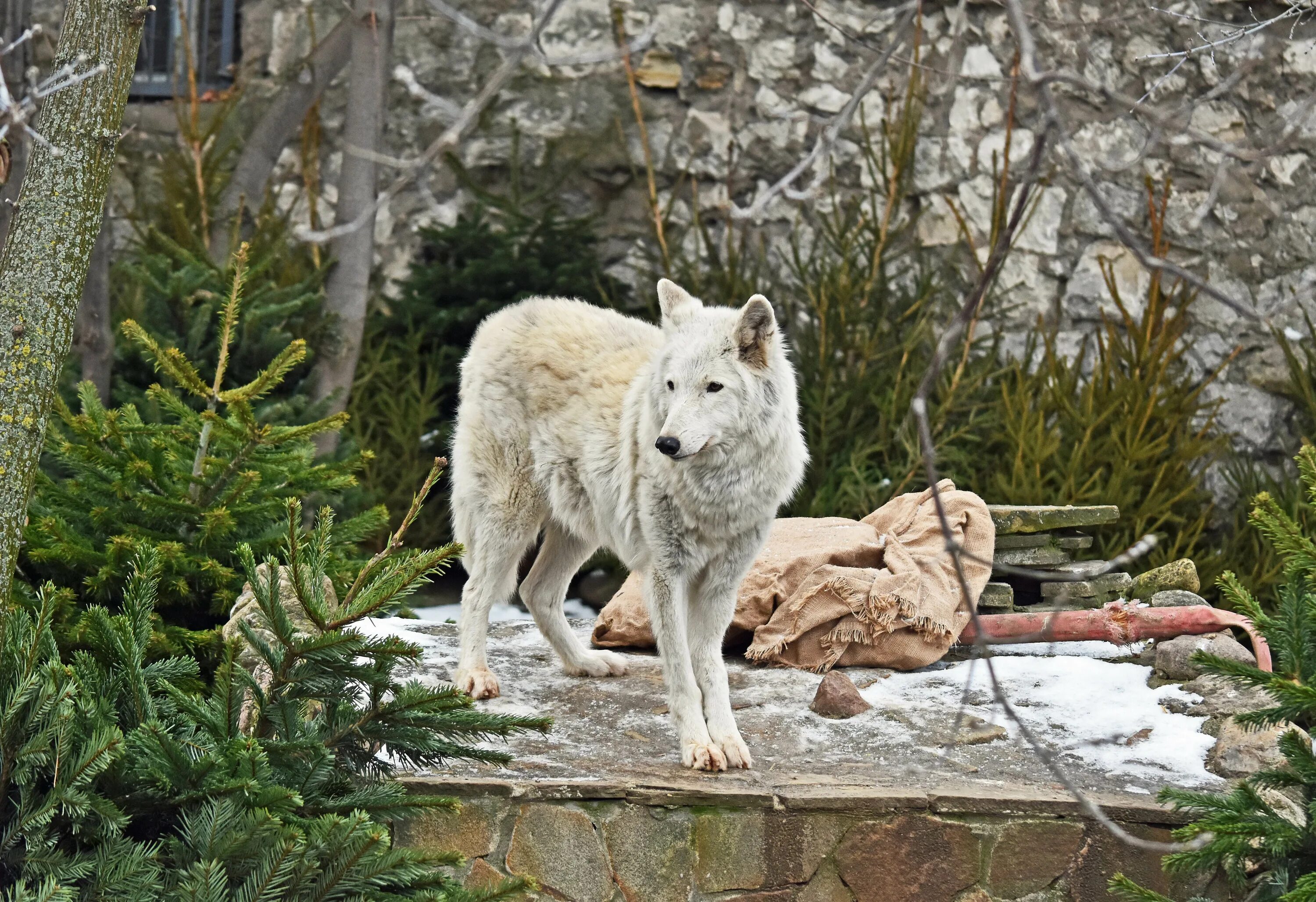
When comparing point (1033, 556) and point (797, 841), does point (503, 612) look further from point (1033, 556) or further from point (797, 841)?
point (797, 841)

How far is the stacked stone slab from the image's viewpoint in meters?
5.71

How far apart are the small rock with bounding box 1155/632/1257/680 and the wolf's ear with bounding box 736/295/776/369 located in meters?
2.05

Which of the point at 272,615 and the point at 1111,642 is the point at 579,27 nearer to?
the point at 1111,642

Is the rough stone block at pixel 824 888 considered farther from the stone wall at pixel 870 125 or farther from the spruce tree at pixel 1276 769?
the stone wall at pixel 870 125

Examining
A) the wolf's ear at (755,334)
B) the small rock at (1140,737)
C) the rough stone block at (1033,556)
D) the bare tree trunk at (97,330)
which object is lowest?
the small rock at (1140,737)

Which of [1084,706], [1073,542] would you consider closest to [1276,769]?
[1084,706]

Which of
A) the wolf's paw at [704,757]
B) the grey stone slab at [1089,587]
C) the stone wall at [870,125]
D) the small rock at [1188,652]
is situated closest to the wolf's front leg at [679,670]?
the wolf's paw at [704,757]

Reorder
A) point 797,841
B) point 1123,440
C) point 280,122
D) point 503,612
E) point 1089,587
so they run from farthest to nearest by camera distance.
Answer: point 503,612 → point 280,122 → point 1123,440 → point 1089,587 → point 797,841

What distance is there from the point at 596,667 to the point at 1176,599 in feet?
8.33

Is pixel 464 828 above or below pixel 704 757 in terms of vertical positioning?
below

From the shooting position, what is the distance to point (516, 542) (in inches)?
194

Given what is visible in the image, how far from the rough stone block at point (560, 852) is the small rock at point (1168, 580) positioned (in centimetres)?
312

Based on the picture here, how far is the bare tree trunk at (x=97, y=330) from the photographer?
608 cm

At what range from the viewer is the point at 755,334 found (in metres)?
4.26
